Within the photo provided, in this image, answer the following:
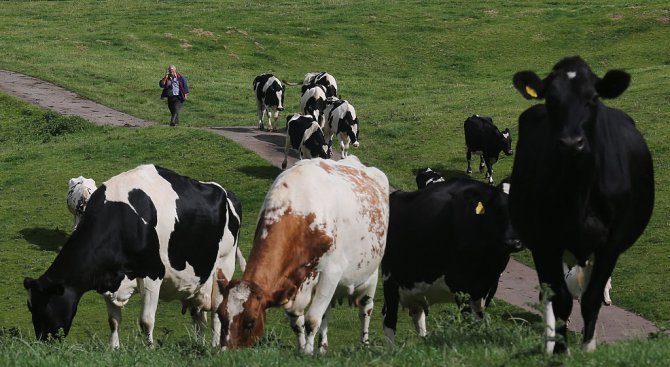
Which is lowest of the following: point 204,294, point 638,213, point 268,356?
point 204,294

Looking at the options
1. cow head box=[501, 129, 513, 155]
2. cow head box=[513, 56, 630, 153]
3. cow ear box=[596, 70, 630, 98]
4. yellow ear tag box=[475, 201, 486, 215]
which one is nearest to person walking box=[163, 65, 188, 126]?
cow head box=[501, 129, 513, 155]

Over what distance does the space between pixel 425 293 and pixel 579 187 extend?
241 inches

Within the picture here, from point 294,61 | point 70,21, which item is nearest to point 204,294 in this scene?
point 294,61

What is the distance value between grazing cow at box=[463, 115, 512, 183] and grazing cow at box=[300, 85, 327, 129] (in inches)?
268

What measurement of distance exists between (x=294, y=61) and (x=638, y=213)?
2201 inches

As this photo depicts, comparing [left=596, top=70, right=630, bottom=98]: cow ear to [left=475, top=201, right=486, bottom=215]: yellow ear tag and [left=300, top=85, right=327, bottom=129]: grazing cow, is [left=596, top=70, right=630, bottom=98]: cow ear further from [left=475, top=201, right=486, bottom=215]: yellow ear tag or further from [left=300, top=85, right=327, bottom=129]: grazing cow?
[left=300, top=85, right=327, bottom=129]: grazing cow

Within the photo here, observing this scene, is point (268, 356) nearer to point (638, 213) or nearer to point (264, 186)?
point (638, 213)

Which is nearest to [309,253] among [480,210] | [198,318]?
[480,210]

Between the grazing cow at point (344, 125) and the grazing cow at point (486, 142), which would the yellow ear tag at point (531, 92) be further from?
the grazing cow at point (344, 125)

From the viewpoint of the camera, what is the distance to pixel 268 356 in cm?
1041

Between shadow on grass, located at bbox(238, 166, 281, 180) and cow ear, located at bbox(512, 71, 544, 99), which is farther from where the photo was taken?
shadow on grass, located at bbox(238, 166, 281, 180)

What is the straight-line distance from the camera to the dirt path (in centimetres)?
2158

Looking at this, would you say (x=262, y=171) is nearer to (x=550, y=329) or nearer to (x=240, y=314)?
(x=240, y=314)

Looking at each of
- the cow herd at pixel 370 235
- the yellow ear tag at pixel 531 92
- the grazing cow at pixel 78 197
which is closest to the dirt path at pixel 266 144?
the cow herd at pixel 370 235
